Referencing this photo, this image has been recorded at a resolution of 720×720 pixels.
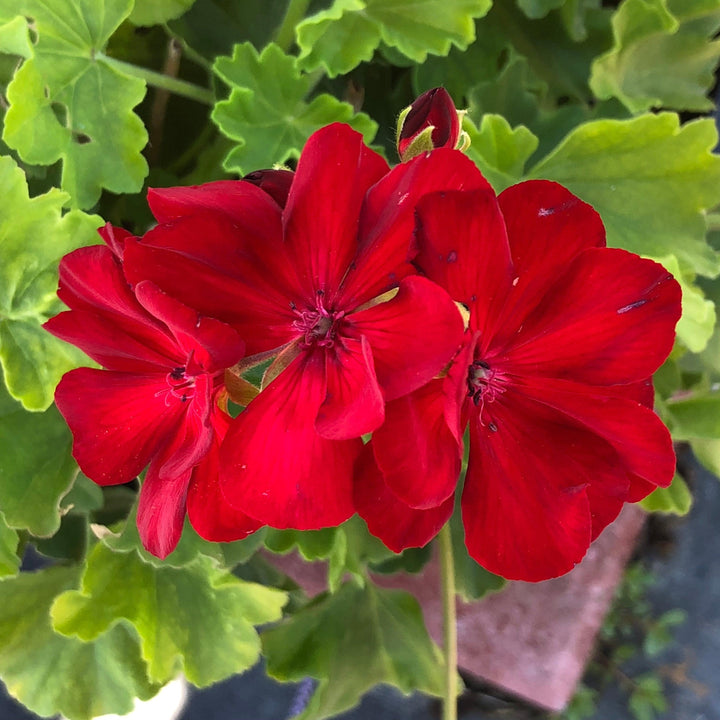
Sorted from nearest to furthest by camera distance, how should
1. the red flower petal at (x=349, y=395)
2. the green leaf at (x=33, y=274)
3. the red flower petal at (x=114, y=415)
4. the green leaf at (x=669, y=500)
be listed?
the red flower petal at (x=349, y=395) < the red flower petal at (x=114, y=415) < the green leaf at (x=33, y=274) < the green leaf at (x=669, y=500)

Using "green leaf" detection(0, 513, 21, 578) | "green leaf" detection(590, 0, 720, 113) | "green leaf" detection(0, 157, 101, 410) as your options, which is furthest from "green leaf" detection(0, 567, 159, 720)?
"green leaf" detection(590, 0, 720, 113)

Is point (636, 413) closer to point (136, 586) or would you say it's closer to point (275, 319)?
point (275, 319)

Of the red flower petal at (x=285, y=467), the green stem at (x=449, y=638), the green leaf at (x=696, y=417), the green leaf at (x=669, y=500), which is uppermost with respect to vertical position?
the red flower petal at (x=285, y=467)

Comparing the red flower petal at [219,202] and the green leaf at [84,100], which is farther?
the green leaf at [84,100]

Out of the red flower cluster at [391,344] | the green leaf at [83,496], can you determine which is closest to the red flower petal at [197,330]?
the red flower cluster at [391,344]

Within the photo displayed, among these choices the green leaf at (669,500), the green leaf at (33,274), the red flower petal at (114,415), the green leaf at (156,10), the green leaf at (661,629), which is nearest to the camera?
the red flower petal at (114,415)

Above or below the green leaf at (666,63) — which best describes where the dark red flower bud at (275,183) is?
above

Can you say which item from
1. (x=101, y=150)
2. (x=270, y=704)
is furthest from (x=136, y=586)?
(x=270, y=704)

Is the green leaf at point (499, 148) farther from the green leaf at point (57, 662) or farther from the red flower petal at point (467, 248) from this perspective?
the green leaf at point (57, 662)
